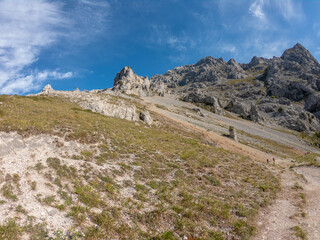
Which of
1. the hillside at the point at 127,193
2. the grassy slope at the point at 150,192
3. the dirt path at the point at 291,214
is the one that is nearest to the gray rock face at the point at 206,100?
the hillside at the point at 127,193

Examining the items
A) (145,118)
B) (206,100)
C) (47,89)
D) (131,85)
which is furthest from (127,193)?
(131,85)

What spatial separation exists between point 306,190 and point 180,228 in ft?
59.4

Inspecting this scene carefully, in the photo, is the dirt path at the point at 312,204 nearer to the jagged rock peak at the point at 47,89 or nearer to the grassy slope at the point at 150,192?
the grassy slope at the point at 150,192

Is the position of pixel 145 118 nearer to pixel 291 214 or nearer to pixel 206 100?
pixel 291 214

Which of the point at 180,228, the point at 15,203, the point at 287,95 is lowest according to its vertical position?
the point at 180,228

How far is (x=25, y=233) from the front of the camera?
8.09 meters

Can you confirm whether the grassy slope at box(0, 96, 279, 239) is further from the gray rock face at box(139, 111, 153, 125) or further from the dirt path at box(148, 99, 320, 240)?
the gray rock face at box(139, 111, 153, 125)

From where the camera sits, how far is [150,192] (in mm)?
14609

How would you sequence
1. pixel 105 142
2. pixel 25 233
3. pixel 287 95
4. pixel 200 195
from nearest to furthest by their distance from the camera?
pixel 25 233 → pixel 200 195 → pixel 105 142 → pixel 287 95

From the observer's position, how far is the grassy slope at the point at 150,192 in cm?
1050

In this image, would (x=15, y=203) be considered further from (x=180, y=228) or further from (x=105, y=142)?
(x=105, y=142)

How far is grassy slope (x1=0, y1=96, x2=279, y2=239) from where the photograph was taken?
1050cm

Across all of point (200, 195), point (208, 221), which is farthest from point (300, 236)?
point (200, 195)

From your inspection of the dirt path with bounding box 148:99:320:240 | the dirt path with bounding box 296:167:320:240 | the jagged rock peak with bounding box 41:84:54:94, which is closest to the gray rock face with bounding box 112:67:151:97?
the jagged rock peak with bounding box 41:84:54:94
